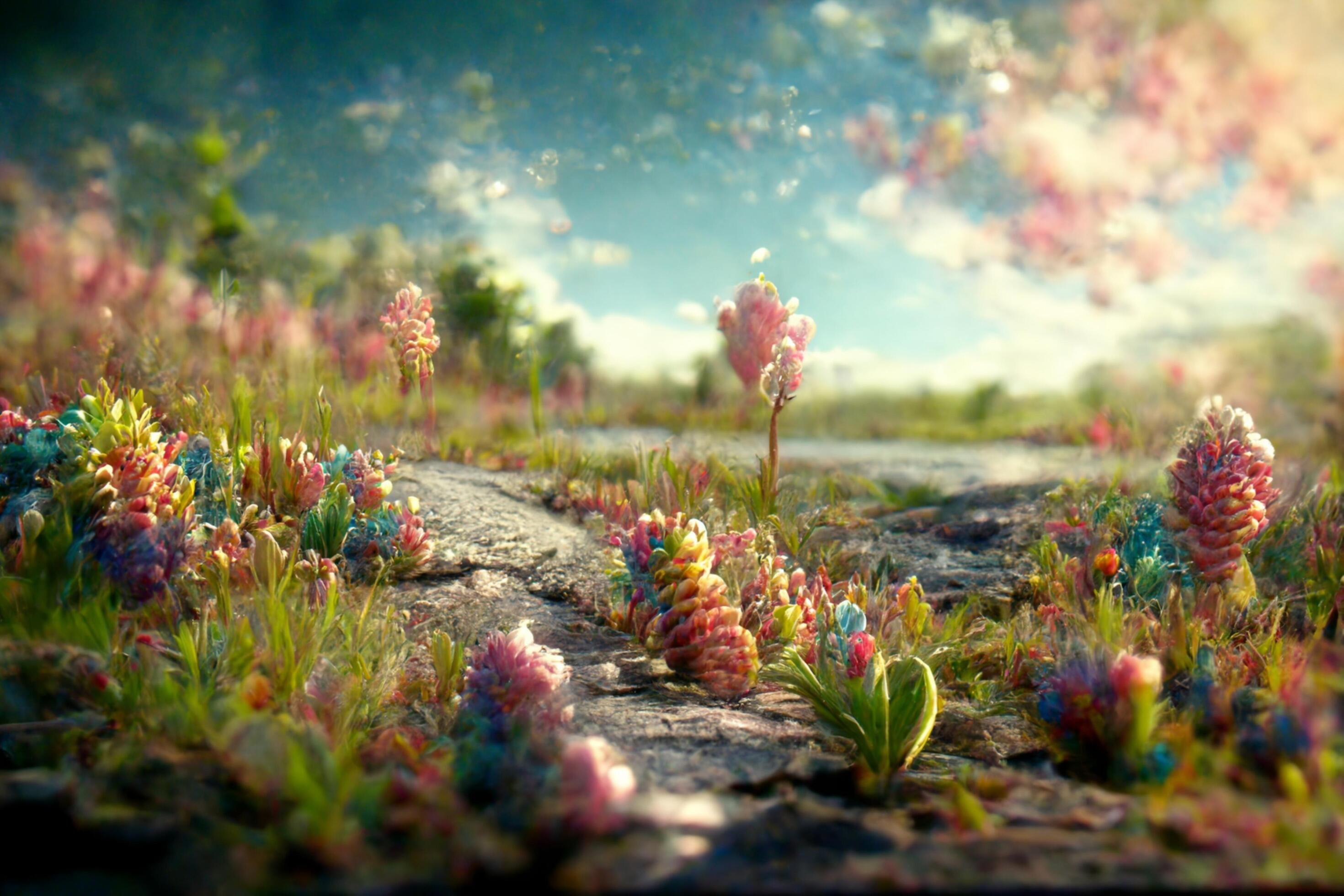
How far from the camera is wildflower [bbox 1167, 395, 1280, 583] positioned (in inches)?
111

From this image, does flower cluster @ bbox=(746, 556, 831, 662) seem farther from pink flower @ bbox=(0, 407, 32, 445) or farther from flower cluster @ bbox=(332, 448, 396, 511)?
pink flower @ bbox=(0, 407, 32, 445)

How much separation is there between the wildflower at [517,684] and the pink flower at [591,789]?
525 millimetres

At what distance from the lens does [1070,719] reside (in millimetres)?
2094

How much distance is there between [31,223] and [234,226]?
210 cm

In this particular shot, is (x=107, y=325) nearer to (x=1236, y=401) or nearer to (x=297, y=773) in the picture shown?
(x=297, y=773)

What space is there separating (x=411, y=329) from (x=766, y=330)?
1.58m

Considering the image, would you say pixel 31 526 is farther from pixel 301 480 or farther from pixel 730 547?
pixel 730 547

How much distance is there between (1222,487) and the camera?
2.81 metres

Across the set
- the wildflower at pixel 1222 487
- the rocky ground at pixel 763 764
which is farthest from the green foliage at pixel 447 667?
the wildflower at pixel 1222 487

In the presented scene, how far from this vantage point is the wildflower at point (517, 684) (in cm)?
202

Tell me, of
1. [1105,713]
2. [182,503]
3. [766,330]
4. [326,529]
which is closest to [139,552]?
[182,503]

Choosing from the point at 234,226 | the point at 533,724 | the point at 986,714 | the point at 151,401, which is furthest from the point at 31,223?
the point at 986,714

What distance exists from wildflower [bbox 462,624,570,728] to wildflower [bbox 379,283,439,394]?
200 centimetres

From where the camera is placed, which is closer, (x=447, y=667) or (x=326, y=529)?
(x=447, y=667)
